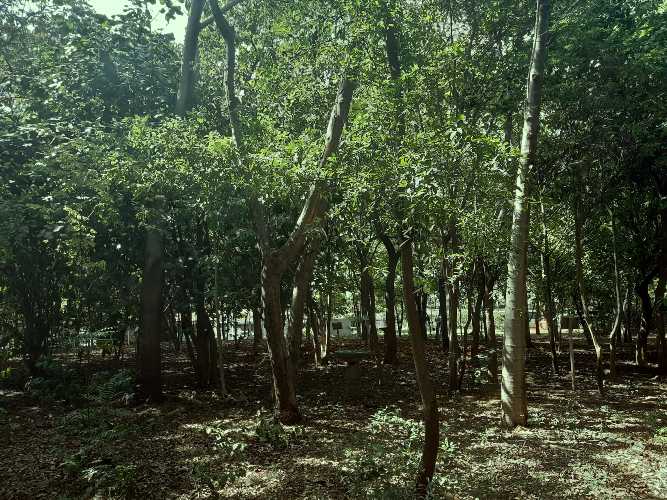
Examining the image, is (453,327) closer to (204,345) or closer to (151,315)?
(204,345)

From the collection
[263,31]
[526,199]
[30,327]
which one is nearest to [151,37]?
[263,31]

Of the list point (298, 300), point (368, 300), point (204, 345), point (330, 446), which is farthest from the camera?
point (368, 300)

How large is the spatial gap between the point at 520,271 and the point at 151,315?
7.86 m

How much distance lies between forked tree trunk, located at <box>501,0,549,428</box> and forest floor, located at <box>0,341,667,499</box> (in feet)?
1.90

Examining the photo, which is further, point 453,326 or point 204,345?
point 204,345

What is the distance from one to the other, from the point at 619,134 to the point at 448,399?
6.94m

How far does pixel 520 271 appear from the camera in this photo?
Answer: 30.1 ft

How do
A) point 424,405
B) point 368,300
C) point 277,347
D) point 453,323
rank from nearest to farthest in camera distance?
point 424,405, point 277,347, point 453,323, point 368,300

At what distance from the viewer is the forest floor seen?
639cm

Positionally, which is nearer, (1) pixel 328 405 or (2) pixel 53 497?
(2) pixel 53 497

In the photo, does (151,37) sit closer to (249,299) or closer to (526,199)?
(249,299)

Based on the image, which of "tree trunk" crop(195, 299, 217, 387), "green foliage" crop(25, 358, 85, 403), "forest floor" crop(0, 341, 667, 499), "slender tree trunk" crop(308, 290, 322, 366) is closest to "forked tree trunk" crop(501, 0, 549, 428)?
"forest floor" crop(0, 341, 667, 499)

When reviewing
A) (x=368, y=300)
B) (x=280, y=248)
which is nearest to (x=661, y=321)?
(x=368, y=300)

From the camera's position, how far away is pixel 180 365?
18.1 meters
